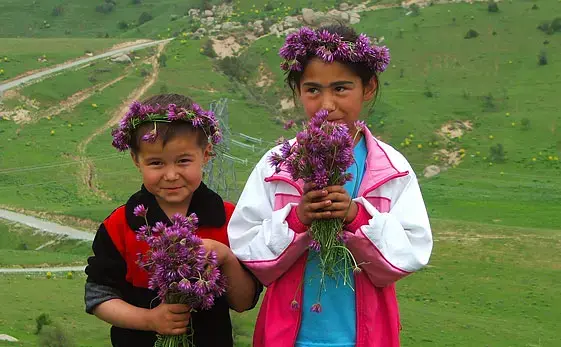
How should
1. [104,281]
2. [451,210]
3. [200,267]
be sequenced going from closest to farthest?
[200,267]
[104,281]
[451,210]

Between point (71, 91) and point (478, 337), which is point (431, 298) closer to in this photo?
point (478, 337)

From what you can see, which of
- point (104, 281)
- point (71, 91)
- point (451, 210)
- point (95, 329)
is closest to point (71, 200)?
point (451, 210)

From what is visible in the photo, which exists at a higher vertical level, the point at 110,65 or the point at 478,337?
the point at 110,65

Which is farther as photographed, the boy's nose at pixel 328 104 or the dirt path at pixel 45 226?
the dirt path at pixel 45 226

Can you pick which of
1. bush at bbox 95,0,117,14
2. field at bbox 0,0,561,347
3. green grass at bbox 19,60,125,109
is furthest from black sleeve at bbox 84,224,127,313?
bush at bbox 95,0,117,14

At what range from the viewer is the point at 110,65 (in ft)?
155

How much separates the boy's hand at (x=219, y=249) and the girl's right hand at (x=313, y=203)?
36 centimetres

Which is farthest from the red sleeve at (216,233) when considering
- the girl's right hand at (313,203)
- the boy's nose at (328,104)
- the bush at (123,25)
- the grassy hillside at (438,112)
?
the bush at (123,25)

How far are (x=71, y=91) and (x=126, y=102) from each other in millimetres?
2865

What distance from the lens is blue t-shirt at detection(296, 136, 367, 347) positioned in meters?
3.83

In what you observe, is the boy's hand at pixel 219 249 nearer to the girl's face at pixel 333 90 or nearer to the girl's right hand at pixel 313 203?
the girl's right hand at pixel 313 203

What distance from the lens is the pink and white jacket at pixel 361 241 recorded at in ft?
12.0

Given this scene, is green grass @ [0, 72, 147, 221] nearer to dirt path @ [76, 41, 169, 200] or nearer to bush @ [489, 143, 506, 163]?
dirt path @ [76, 41, 169, 200]

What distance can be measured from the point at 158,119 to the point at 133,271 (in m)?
0.61
